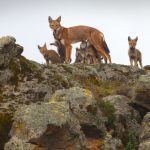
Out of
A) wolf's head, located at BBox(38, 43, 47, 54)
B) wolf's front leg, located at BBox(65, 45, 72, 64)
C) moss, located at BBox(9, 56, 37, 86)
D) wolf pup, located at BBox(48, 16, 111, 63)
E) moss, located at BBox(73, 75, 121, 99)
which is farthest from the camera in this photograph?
wolf's head, located at BBox(38, 43, 47, 54)

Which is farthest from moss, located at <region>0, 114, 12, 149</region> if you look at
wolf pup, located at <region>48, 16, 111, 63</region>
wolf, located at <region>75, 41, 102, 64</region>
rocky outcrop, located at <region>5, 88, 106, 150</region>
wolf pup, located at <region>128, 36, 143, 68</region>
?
wolf pup, located at <region>128, 36, 143, 68</region>

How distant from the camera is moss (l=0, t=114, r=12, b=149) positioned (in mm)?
16172

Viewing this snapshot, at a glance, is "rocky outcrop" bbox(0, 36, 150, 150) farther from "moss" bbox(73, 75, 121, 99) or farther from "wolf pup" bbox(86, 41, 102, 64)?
"wolf pup" bbox(86, 41, 102, 64)

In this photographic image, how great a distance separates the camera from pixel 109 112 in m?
18.3

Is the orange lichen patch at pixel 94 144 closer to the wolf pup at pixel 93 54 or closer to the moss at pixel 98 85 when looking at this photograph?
the moss at pixel 98 85

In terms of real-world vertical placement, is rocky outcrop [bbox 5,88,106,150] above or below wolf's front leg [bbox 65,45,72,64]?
below

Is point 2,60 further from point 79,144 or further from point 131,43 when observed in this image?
point 131,43

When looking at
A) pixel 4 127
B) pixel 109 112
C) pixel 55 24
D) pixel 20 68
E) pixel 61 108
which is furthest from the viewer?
pixel 55 24

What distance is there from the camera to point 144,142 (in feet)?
53.1

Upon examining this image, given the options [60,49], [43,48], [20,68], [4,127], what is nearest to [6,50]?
[20,68]

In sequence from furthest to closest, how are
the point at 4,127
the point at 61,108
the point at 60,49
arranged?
the point at 60,49 → the point at 4,127 → the point at 61,108

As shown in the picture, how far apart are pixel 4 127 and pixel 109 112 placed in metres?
3.46

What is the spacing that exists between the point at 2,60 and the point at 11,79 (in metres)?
0.65

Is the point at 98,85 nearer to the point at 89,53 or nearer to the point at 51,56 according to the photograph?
the point at 89,53
